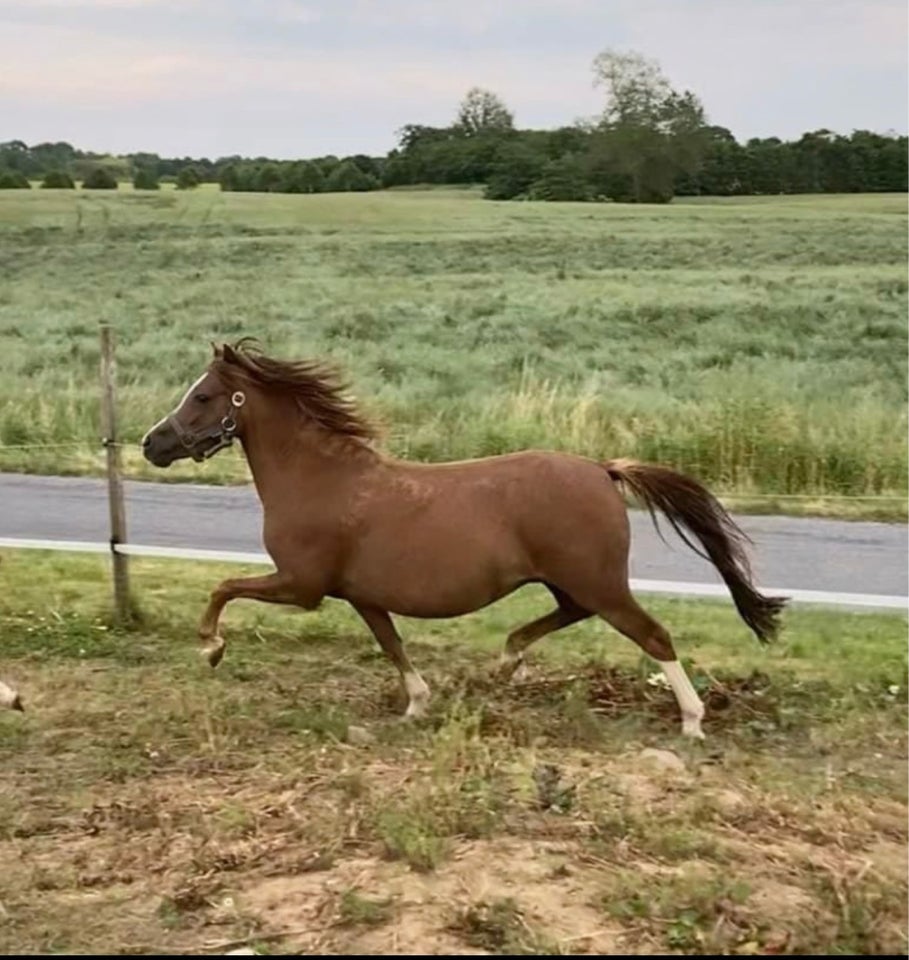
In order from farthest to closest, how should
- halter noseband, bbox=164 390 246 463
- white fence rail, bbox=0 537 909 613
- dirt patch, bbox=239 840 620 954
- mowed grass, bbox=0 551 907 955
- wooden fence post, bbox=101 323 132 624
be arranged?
wooden fence post, bbox=101 323 132 624, white fence rail, bbox=0 537 909 613, halter noseband, bbox=164 390 246 463, mowed grass, bbox=0 551 907 955, dirt patch, bbox=239 840 620 954

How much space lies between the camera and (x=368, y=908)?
3832 millimetres

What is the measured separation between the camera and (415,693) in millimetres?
6277

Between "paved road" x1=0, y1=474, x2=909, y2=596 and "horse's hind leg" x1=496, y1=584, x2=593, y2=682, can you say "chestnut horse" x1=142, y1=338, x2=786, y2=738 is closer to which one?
"horse's hind leg" x1=496, y1=584, x2=593, y2=682

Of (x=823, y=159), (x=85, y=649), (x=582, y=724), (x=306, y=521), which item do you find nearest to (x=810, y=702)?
(x=582, y=724)

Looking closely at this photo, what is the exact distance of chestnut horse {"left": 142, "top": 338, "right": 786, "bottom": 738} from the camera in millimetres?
5984

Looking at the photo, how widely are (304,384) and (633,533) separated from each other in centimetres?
467

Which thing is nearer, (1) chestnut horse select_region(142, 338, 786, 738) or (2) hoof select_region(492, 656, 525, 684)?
(1) chestnut horse select_region(142, 338, 786, 738)

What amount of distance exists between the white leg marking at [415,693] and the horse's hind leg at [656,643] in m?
0.92

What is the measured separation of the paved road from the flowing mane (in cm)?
329

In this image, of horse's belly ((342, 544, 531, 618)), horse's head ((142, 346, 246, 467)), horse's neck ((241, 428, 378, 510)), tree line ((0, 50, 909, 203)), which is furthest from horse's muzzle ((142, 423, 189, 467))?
tree line ((0, 50, 909, 203))

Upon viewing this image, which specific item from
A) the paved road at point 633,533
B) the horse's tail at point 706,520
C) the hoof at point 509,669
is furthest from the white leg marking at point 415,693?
the paved road at point 633,533

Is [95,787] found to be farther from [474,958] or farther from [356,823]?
[474,958]

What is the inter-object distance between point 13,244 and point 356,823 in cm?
3466

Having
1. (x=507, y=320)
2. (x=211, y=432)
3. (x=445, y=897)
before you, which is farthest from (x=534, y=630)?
(x=507, y=320)
